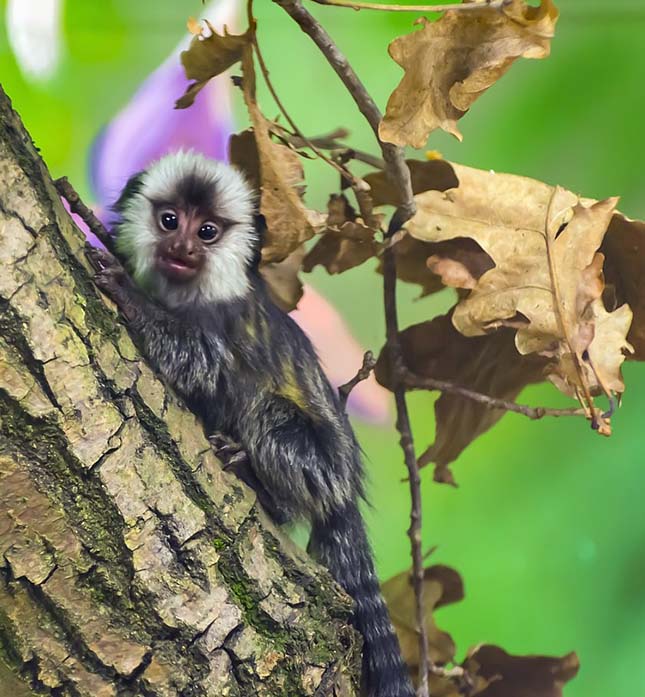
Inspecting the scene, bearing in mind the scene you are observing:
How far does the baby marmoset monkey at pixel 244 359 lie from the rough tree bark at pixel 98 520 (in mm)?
252

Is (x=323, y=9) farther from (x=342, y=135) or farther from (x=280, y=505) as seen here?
(x=280, y=505)

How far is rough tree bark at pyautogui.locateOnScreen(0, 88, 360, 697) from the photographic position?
43.1 inches

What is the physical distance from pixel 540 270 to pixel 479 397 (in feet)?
0.99

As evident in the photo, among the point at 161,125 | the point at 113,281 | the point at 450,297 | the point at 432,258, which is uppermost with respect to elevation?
the point at 161,125

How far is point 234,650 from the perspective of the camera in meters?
1.23

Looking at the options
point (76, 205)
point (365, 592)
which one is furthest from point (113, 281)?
point (365, 592)

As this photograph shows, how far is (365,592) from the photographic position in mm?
1591

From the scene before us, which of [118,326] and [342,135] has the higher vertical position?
[342,135]

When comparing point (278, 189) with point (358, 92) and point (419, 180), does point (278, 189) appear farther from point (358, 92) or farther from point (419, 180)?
point (419, 180)

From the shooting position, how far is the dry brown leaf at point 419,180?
1.64 meters

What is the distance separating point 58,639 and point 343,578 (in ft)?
2.13

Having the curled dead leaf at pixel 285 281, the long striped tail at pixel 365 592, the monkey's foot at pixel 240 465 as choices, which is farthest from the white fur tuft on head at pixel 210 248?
the long striped tail at pixel 365 592

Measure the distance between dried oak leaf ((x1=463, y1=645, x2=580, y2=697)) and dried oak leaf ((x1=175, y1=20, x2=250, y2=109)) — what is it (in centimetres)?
141

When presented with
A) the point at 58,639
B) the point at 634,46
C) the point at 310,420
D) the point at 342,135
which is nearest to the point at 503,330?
the point at 310,420
